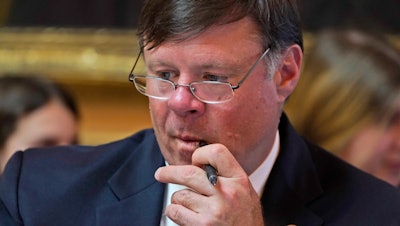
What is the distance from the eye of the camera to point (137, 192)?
8.36 ft

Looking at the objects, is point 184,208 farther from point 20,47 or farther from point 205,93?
point 20,47

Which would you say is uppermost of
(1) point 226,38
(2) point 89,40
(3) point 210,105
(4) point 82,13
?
(1) point 226,38

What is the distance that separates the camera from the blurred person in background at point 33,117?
11.5ft

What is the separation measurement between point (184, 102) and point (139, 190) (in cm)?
41

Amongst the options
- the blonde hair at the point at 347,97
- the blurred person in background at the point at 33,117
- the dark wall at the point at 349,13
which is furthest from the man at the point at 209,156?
the dark wall at the point at 349,13

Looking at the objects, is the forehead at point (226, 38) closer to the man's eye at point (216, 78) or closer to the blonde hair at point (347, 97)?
the man's eye at point (216, 78)

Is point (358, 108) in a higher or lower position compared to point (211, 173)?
lower

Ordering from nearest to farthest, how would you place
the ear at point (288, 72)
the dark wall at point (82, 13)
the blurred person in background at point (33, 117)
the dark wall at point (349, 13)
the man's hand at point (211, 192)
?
the man's hand at point (211, 192), the ear at point (288, 72), the blurred person in background at point (33, 117), the dark wall at point (349, 13), the dark wall at point (82, 13)

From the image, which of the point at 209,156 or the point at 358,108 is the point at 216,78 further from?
the point at 358,108

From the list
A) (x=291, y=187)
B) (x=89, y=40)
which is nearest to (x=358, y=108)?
(x=291, y=187)

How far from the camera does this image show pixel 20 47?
15.9ft

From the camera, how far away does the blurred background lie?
460 centimetres

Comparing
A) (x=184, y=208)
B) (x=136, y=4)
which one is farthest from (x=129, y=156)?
(x=136, y=4)

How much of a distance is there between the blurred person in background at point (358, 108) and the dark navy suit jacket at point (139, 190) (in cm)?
45
